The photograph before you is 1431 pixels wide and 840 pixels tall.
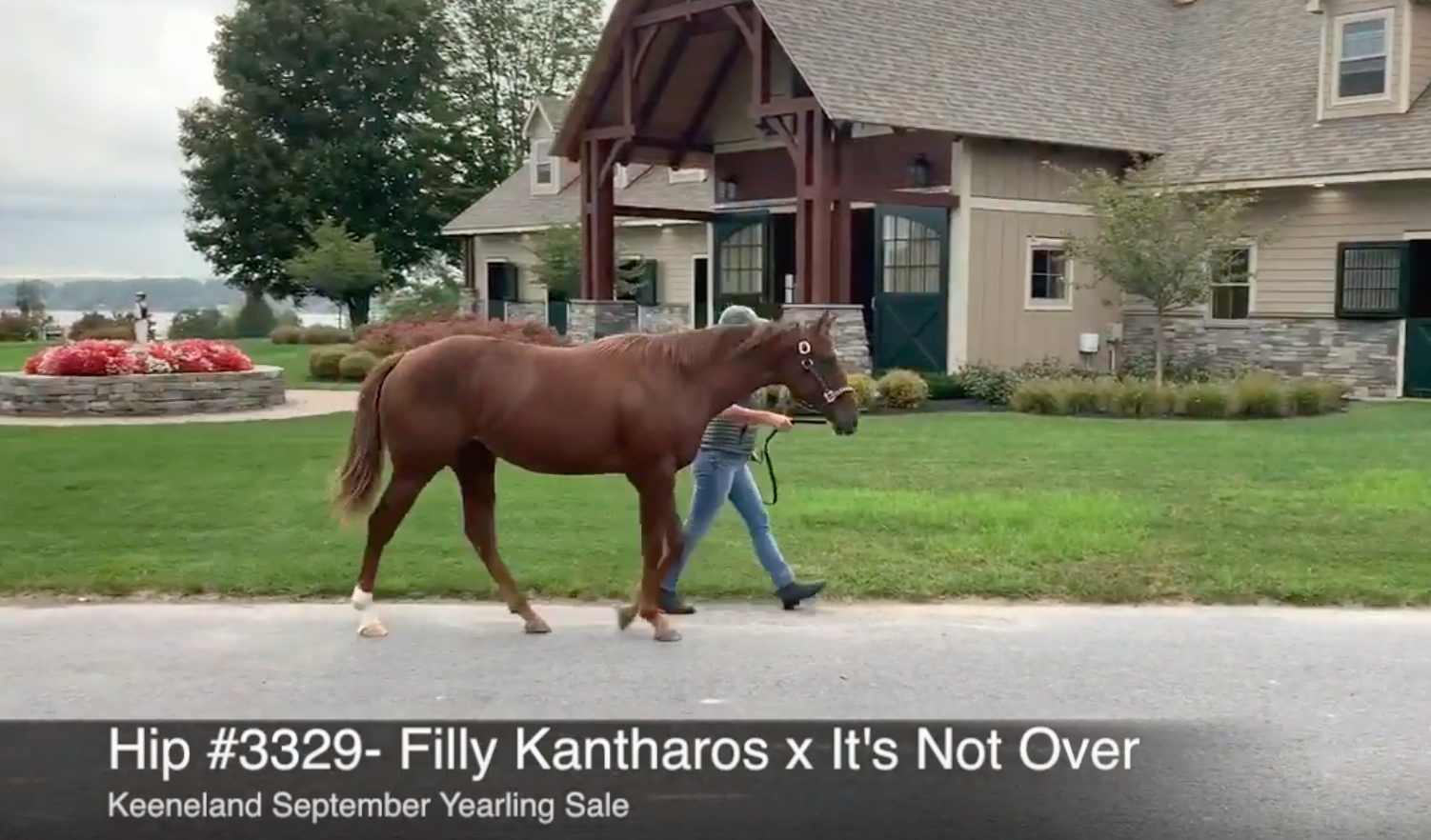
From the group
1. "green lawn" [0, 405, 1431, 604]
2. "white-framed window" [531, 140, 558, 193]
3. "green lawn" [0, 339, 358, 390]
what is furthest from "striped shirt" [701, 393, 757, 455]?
"white-framed window" [531, 140, 558, 193]

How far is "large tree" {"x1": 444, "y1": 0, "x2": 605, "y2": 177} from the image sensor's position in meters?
52.6

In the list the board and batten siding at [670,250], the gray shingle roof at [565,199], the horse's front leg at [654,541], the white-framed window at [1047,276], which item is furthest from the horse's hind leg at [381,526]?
the board and batten siding at [670,250]

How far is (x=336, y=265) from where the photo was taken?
38938mm

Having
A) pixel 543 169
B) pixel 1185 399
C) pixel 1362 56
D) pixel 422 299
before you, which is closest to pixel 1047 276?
pixel 1185 399

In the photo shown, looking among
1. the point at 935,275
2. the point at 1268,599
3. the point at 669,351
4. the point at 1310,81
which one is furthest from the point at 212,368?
the point at 1310,81

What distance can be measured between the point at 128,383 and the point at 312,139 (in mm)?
30097

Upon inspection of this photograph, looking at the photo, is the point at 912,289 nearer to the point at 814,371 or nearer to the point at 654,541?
the point at 814,371

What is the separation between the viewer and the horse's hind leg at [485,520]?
7.16 metres

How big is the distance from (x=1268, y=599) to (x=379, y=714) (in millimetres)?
5123

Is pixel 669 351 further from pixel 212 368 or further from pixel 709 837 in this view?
pixel 212 368

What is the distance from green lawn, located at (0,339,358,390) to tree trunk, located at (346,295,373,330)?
Answer: 324 centimetres

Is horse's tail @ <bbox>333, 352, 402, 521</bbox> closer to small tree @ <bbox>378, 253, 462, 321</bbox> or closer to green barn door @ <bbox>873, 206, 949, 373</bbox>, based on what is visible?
green barn door @ <bbox>873, 206, 949, 373</bbox>

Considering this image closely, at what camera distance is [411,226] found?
47094mm

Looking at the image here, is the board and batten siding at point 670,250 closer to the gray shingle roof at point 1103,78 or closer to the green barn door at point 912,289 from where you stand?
the gray shingle roof at point 1103,78
